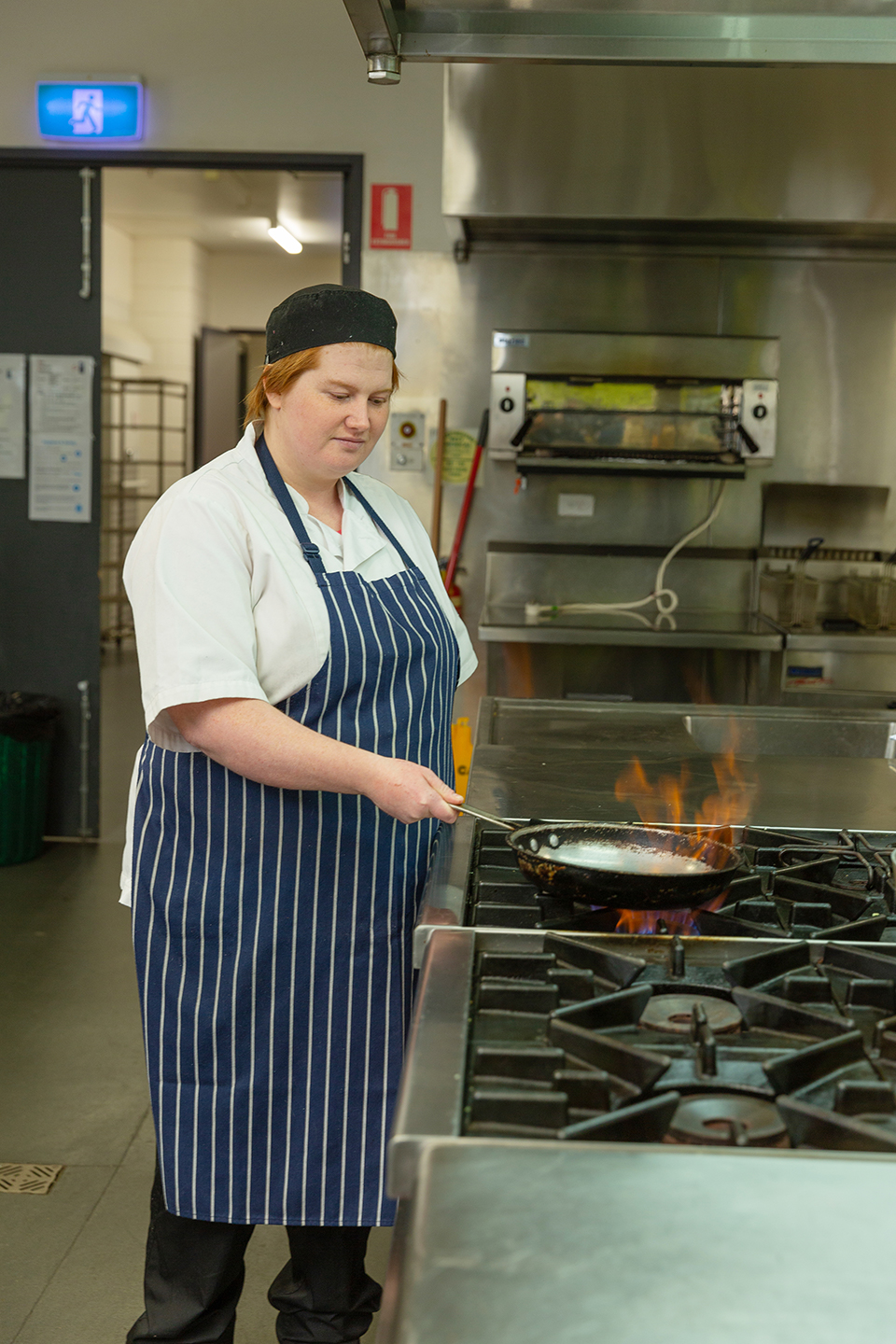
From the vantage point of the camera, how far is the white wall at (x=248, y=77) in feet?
14.1

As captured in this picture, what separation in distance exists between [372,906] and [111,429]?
932 cm

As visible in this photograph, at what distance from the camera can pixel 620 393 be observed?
162 inches

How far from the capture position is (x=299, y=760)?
1.38 meters

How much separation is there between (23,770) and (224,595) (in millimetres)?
3262

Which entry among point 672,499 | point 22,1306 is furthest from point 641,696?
point 22,1306

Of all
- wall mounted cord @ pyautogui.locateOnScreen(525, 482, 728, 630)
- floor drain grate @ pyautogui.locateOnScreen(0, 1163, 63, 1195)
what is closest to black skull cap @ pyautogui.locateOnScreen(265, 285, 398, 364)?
floor drain grate @ pyautogui.locateOnScreen(0, 1163, 63, 1195)

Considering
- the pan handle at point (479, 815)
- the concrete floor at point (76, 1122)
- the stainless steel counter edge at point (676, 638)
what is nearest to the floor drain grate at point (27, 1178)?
the concrete floor at point (76, 1122)

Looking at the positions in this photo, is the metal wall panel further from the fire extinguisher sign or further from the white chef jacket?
the white chef jacket

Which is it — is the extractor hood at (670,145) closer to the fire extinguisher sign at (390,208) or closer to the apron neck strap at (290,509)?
the fire extinguisher sign at (390,208)

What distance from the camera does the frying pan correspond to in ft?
4.01

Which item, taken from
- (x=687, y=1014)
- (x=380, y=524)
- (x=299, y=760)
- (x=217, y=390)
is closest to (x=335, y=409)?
(x=380, y=524)

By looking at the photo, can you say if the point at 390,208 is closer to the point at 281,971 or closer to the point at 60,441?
the point at 60,441

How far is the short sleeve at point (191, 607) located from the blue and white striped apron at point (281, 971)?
0.37ft

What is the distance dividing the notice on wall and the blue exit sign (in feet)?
2.56
